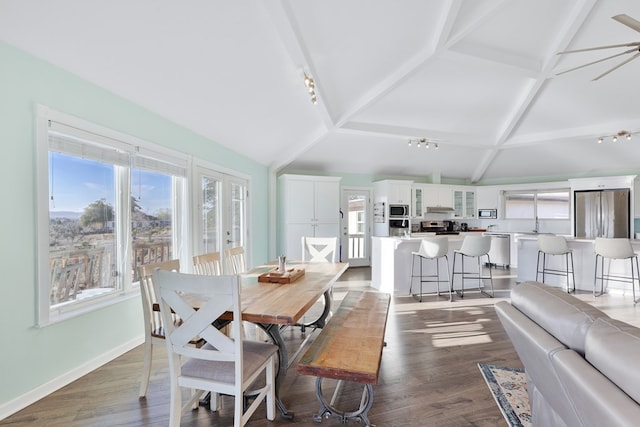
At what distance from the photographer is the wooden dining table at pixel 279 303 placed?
1.62 meters

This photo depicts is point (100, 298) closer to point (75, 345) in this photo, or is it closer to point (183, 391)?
point (75, 345)

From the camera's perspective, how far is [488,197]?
8141 millimetres

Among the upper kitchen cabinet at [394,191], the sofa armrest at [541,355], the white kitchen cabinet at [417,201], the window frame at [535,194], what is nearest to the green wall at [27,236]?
the sofa armrest at [541,355]

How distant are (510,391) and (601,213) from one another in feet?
20.2

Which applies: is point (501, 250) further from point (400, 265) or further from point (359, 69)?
point (359, 69)

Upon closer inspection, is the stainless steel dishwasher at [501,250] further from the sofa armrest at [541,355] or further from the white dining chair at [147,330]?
the white dining chair at [147,330]

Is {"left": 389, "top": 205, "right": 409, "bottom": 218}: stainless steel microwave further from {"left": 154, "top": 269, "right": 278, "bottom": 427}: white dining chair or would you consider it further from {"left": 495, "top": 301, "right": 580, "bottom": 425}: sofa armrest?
{"left": 154, "top": 269, "right": 278, "bottom": 427}: white dining chair

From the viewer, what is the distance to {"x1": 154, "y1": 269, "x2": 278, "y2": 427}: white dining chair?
4.89 ft

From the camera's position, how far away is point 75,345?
2.36 m

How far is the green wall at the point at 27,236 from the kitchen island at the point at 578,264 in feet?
21.1

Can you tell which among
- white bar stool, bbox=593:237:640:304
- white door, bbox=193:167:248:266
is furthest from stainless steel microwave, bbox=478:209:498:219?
white door, bbox=193:167:248:266

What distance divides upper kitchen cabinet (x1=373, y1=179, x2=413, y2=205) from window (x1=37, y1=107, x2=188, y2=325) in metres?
4.96

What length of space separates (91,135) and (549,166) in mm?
8715

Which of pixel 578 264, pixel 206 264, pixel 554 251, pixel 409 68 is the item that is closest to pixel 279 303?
pixel 206 264
